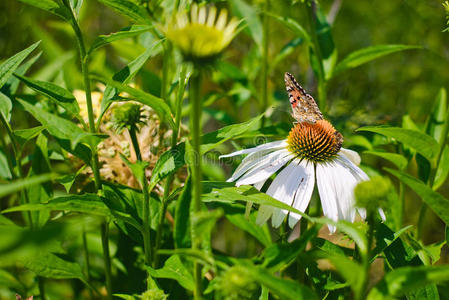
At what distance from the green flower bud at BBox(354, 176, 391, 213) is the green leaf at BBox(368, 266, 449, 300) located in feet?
0.26

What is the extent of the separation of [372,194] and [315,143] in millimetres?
304

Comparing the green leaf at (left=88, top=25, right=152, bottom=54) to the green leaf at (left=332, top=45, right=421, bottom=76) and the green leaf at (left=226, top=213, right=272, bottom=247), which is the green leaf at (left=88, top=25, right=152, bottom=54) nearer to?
the green leaf at (left=226, top=213, right=272, bottom=247)

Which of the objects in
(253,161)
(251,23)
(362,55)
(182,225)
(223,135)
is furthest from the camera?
(251,23)

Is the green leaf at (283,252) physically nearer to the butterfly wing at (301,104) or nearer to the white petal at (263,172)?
the white petal at (263,172)

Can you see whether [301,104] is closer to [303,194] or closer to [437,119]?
[303,194]

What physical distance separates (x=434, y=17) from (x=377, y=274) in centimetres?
Answer: 110

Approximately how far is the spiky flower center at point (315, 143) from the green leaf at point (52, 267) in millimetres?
455

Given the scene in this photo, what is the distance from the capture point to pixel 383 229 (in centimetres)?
67

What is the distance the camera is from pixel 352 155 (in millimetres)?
809

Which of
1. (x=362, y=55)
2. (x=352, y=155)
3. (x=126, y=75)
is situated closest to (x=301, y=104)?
(x=352, y=155)

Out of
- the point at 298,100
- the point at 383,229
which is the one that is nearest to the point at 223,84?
the point at 298,100

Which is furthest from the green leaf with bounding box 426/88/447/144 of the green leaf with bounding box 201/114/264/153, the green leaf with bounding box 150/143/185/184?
the green leaf with bounding box 150/143/185/184

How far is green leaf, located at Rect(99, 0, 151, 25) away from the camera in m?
0.65

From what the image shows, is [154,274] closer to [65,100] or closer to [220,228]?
[65,100]
